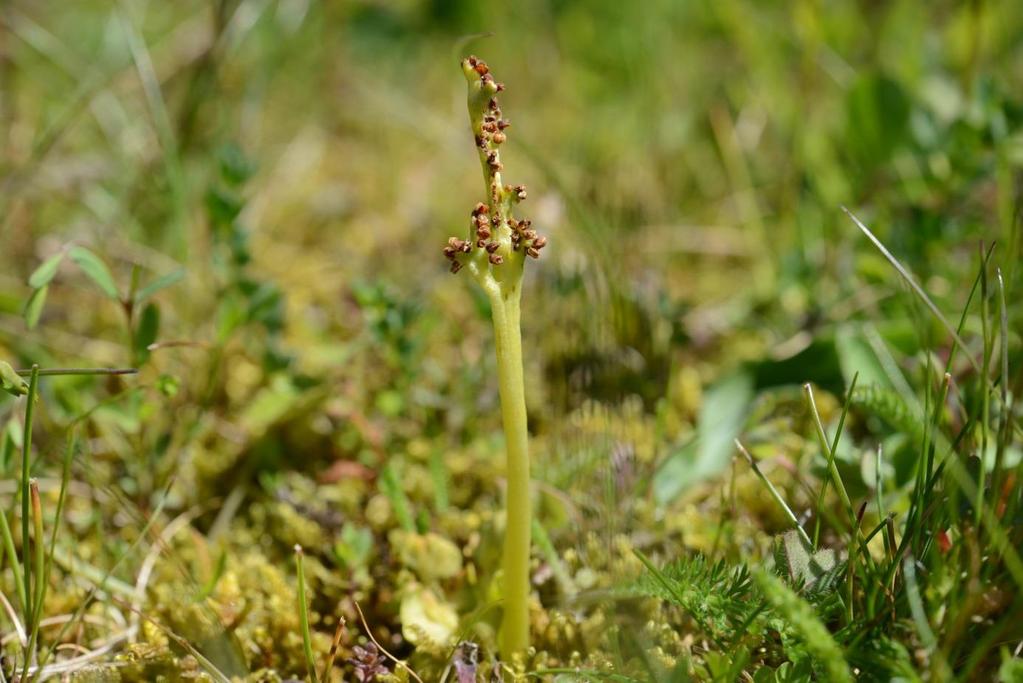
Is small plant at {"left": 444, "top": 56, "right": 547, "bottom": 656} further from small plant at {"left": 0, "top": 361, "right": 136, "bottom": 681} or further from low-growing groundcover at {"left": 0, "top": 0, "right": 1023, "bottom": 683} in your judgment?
small plant at {"left": 0, "top": 361, "right": 136, "bottom": 681}

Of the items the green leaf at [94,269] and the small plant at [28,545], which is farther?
the green leaf at [94,269]

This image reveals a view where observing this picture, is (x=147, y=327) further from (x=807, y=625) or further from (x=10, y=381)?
(x=807, y=625)

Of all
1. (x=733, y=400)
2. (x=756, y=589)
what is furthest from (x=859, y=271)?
(x=756, y=589)

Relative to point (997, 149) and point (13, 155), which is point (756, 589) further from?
point (13, 155)

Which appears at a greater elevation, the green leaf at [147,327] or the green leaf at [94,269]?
the green leaf at [94,269]

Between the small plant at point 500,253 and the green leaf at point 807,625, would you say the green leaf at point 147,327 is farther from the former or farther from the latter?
the green leaf at point 807,625

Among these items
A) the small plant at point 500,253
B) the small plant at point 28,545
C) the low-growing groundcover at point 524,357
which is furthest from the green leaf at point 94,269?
the small plant at point 500,253

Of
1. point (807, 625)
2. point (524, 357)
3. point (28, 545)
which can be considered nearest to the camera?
point (807, 625)

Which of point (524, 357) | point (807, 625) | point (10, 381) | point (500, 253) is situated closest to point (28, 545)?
point (10, 381)
